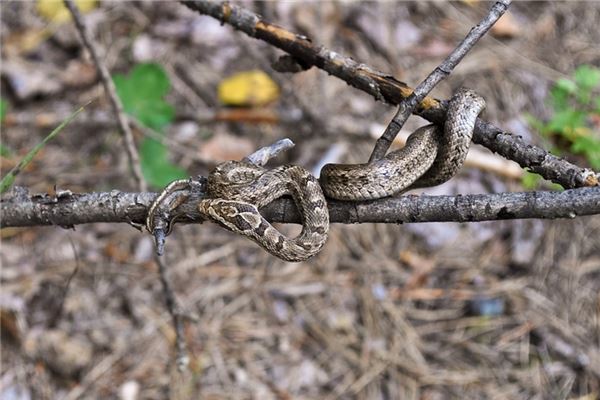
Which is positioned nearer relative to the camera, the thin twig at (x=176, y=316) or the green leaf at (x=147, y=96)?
the thin twig at (x=176, y=316)

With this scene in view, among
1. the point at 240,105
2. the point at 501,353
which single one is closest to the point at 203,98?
the point at 240,105

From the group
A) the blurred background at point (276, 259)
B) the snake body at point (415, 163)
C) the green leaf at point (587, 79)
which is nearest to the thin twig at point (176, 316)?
the snake body at point (415, 163)

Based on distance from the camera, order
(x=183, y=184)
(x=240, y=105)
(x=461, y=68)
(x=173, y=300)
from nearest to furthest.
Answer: (x=183, y=184) → (x=173, y=300) → (x=240, y=105) → (x=461, y=68)

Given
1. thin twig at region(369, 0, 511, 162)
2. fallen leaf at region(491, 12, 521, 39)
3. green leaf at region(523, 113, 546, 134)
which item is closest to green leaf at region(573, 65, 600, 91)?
green leaf at region(523, 113, 546, 134)

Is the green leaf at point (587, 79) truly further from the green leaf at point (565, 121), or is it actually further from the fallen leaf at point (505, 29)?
the fallen leaf at point (505, 29)

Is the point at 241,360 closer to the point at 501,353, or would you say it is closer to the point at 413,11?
the point at 501,353

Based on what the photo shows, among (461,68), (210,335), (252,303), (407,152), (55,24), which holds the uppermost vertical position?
(461,68)

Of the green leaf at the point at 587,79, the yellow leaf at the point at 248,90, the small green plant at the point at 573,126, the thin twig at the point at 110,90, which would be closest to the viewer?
the thin twig at the point at 110,90
